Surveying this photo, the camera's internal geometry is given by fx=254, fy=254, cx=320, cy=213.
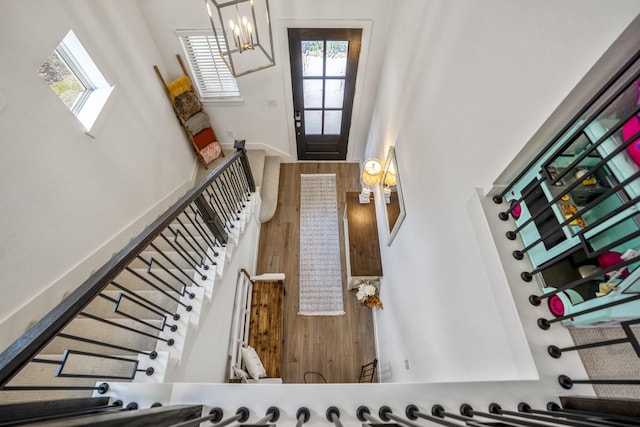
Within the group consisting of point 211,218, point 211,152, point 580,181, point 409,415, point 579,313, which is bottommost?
point 409,415

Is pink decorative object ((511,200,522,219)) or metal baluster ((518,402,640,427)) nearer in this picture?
metal baluster ((518,402,640,427))

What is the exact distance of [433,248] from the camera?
165cm

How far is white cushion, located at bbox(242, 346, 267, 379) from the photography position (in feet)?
7.75

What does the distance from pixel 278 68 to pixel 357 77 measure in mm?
1041

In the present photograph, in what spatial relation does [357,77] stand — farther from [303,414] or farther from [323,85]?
[303,414]

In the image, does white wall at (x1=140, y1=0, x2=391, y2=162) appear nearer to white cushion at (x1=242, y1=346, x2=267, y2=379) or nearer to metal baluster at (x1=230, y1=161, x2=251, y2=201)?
metal baluster at (x1=230, y1=161, x2=251, y2=201)

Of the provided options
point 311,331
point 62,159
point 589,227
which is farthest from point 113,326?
point 589,227

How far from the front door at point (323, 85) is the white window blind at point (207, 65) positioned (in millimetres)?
951

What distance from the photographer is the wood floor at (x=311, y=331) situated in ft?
8.98

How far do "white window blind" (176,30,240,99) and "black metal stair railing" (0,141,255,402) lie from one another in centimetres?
196

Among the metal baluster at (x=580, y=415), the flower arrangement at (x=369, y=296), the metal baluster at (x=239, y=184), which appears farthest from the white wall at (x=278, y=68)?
the metal baluster at (x=580, y=415)

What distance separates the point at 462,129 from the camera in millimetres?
1291

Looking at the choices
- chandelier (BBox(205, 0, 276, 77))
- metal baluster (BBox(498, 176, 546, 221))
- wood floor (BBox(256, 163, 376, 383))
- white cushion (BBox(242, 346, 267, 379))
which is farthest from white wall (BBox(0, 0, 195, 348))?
metal baluster (BBox(498, 176, 546, 221))

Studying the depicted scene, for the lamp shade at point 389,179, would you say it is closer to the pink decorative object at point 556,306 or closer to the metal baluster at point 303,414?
the pink decorative object at point 556,306
